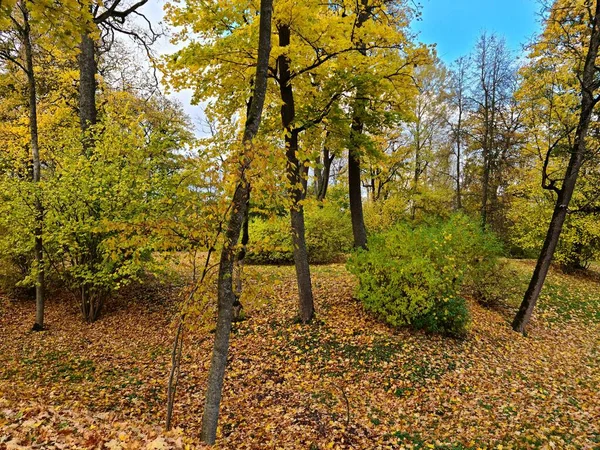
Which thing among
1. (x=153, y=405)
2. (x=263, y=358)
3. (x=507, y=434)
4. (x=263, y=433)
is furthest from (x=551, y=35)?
(x=153, y=405)

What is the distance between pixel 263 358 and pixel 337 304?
2.38m

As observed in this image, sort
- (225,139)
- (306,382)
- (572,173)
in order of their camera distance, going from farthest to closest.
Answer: (572,173) → (306,382) → (225,139)

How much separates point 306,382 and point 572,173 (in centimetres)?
669

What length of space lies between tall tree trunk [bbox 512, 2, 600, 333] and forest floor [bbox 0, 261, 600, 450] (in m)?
0.77

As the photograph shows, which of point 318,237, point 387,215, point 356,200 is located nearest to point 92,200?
point 356,200

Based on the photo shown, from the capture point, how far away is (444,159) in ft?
65.5

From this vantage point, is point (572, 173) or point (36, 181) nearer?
point (36, 181)

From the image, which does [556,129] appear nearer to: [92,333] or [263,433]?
[263,433]

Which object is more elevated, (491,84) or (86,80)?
(491,84)

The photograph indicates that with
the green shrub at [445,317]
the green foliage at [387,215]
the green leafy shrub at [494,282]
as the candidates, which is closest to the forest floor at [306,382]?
the green shrub at [445,317]

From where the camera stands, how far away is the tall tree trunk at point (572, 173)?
6520 mm

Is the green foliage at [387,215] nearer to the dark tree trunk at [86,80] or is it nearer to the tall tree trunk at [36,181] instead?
the dark tree trunk at [86,80]

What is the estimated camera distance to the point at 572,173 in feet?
23.0

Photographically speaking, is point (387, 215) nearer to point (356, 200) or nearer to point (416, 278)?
point (356, 200)
